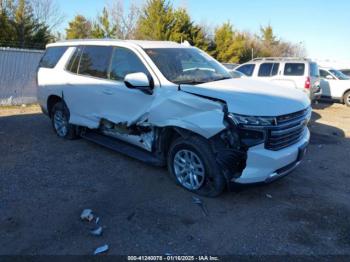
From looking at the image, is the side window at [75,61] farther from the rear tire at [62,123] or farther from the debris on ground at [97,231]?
the debris on ground at [97,231]

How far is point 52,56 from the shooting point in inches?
289

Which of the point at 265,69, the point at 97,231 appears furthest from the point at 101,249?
the point at 265,69

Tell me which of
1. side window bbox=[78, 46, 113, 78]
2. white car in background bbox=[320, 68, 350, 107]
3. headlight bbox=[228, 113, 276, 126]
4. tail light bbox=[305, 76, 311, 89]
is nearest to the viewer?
headlight bbox=[228, 113, 276, 126]

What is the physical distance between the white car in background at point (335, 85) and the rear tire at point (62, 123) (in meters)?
12.0

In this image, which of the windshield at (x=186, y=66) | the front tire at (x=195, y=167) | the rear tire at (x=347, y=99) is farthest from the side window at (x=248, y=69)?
the front tire at (x=195, y=167)

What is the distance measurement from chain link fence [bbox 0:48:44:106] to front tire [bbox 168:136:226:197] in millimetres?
9268

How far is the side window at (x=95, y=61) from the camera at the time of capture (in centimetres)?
581

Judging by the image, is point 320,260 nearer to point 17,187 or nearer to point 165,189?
point 165,189

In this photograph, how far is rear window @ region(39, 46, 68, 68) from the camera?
706cm

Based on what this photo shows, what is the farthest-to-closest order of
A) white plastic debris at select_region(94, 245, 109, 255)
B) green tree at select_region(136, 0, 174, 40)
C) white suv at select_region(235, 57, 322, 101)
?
green tree at select_region(136, 0, 174, 40)
white suv at select_region(235, 57, 322, 101)
white plastic debris at select_region(94, 245, 109, 255)

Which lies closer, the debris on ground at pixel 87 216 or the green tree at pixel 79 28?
the debris on ground at pixel 87 216

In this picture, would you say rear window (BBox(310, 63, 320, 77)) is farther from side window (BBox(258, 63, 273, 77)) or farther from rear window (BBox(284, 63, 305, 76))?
side window (BBox(258, 63, 273, 77))

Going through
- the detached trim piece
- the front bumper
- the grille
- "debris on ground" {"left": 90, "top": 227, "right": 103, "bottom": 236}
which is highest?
the grille

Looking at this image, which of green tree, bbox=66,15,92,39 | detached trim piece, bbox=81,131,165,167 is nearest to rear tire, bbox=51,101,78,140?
detached trim piece, bbox=81,131,165,167
